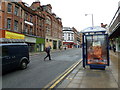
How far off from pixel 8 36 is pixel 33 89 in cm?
1799

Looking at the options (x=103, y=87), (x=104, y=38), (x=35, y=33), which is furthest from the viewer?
(x=35, y=33)

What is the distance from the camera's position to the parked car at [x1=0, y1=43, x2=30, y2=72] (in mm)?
6255

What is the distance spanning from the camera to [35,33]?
29.3 meters

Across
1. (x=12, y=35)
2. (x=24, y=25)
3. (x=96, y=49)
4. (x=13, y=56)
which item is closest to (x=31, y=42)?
(x=24, y=25)

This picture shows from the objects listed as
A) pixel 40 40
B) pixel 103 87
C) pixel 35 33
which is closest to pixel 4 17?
pixel 35 33

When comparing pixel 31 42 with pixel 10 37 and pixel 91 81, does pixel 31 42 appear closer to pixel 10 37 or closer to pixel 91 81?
pixel 10 37

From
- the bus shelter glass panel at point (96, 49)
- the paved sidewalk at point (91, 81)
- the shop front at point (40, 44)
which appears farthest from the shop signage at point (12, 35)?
the paved sidewalk at point (91, 81)

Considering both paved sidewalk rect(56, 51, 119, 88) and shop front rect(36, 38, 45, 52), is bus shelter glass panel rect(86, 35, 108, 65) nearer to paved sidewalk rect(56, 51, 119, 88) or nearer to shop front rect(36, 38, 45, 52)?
paved sidewalk rect(56, 51, 119, 88)

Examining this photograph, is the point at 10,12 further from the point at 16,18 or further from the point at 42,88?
the point at 42,88

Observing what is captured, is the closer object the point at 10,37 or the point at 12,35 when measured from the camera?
the point at 10,37

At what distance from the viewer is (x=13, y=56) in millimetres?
6812

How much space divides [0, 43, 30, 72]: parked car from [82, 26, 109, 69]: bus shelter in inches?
174

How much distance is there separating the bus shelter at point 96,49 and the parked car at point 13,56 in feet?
14.5

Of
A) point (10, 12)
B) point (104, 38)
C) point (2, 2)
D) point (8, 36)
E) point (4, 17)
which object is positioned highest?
point (2, 2)
